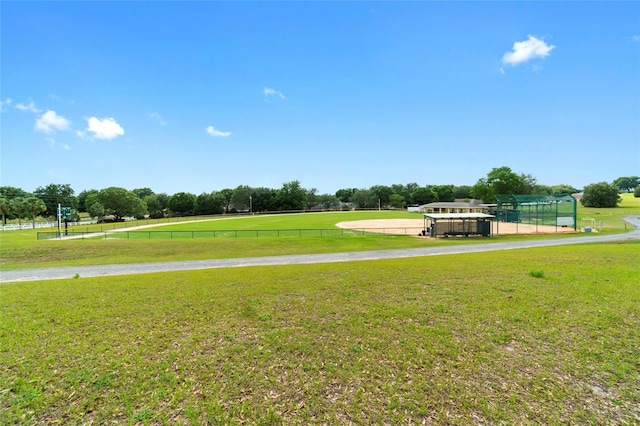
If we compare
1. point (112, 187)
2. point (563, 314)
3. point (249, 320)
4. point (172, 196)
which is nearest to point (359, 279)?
point (249, 320)

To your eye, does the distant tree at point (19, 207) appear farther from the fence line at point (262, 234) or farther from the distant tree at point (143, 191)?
the distant tree at point (143, 191)

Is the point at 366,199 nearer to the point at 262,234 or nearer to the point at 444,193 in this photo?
the point at 444,193

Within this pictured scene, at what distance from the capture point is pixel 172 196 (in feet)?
363

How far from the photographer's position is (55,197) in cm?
9619

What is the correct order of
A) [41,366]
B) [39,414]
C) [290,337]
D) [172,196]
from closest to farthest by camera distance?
[39,414], [41,366], [290,337], [172,196]

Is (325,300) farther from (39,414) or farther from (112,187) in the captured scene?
(112,187)

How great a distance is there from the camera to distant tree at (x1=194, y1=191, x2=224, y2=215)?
359ft

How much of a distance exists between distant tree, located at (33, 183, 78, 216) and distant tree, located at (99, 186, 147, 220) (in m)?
13.6

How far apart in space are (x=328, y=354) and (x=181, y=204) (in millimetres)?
117697

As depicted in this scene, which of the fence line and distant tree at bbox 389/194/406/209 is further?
distant tree at bbox 389/194/406/209

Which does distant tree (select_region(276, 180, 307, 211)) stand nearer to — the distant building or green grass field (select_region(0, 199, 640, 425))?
the distant building

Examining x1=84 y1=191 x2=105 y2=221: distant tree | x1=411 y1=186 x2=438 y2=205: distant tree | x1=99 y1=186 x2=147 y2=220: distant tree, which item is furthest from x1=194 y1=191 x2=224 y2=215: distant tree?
x1=411 y1=186 x2=438 y2=205: distant tree

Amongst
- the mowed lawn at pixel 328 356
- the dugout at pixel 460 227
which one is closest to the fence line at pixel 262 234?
the dugout at pixel 460 227

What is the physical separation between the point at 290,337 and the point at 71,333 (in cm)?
449
